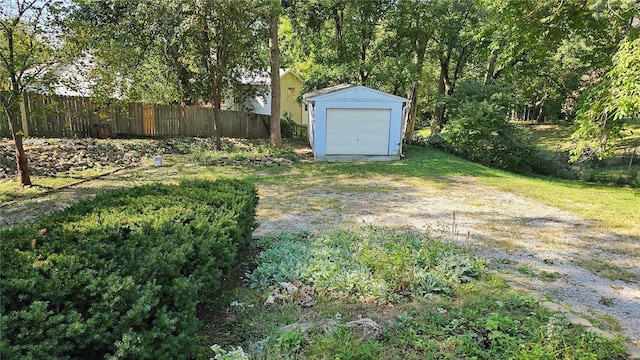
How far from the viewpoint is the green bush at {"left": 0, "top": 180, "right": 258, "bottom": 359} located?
1.56 meters

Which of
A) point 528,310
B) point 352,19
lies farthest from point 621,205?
point 352,19

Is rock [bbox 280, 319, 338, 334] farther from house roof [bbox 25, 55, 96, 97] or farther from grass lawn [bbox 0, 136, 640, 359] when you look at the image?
house roof [bbox 25, 55, 96, 97]

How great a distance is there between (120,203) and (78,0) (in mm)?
6084

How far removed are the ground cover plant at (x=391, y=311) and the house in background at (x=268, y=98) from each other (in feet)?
47.6

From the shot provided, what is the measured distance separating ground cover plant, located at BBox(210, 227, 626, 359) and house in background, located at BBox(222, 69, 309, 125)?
47.6 feet

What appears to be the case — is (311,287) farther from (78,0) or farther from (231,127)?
(231,127)

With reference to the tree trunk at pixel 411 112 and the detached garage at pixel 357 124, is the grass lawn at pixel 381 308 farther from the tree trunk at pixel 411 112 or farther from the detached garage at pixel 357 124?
the tree trunk at pixel 411 112

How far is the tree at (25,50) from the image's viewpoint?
5980 millimetres

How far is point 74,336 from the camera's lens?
5.17 feet

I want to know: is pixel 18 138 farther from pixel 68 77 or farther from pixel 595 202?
pixel 595 202

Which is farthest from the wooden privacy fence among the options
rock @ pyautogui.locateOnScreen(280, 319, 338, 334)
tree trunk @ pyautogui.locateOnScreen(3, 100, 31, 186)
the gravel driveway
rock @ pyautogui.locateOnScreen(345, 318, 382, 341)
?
rock @ pyautogui.locateOnScreen(345, 318, 382, 341)

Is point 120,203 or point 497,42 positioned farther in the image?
point 497,42

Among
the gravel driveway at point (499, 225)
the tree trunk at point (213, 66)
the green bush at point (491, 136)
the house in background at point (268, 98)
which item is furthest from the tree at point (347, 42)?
the gravel driveway at point (499, 225)

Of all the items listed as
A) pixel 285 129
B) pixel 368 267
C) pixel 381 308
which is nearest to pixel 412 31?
pixel 285 129
